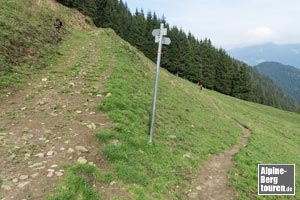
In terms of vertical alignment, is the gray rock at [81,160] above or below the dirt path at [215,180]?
above

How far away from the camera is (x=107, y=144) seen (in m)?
10.2

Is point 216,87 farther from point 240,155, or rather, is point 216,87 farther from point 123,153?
point 123,153

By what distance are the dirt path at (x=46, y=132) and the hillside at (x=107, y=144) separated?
32 mm

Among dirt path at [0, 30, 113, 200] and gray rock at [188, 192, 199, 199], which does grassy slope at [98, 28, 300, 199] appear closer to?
gray rock at [188, 192, 199, 199]

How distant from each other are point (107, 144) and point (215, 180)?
476 cm

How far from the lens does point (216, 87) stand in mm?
80062

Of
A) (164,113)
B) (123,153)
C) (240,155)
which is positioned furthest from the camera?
(164,113)

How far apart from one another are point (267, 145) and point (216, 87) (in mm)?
62595

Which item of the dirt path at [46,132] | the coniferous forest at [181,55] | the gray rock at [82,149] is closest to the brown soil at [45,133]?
the dirt path at [46,132]

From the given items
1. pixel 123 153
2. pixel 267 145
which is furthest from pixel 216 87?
pixel 123 153

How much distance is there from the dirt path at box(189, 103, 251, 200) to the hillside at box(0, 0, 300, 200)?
0.24 feet

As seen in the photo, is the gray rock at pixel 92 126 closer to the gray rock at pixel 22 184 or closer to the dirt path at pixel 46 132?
the dirt path at pixel 46 132

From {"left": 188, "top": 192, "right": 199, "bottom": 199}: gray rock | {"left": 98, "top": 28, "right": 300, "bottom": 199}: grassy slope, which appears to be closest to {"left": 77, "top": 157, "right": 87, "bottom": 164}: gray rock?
{"left": 98, "top": 28, "right": 300, "bottom": 199}: grassy slope

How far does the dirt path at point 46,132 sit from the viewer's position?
7850 millimetres
